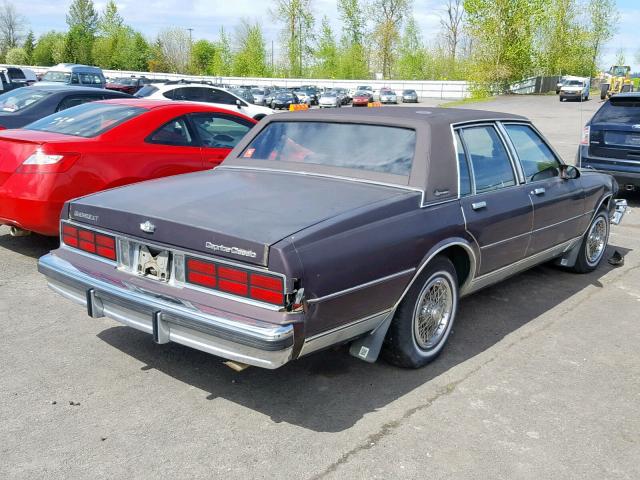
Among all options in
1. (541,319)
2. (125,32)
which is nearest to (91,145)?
(541,319)

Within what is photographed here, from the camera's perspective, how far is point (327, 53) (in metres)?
81.6

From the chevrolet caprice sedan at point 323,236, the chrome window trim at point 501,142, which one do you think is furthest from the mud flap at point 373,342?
the chrome window trim at point 501,142

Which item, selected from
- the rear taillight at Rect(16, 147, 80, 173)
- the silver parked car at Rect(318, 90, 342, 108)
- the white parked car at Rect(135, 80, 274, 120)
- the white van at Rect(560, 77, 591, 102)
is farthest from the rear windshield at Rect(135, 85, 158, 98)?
the white van at Rect(560, 77, 591, 102)

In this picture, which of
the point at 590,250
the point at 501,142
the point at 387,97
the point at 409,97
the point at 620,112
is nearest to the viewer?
the point at 501,142

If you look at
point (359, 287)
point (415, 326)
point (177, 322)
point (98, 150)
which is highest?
point (98, 150)

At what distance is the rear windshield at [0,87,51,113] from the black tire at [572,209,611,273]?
7.18 metres

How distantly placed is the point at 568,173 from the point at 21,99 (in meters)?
7.37

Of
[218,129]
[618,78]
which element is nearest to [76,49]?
[618,78]

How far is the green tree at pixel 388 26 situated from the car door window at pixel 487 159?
80.8 meters

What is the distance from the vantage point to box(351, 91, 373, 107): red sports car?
48219 mm

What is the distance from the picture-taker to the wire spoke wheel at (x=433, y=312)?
3.92 metres

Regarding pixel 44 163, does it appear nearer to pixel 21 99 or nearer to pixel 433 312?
pixel 433 312

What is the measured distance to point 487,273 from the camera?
14.8 ft

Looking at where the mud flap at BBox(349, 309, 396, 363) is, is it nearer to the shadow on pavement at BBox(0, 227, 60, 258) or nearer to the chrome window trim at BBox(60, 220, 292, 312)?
the chrome window trim at BBox(60, 220, 292, 312)
